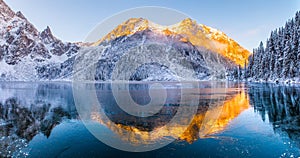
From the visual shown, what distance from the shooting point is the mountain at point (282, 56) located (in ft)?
241

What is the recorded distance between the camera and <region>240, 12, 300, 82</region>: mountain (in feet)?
241

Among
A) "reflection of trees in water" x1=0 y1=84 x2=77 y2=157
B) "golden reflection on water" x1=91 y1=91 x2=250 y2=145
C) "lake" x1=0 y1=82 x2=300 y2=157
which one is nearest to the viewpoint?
"lake" x1=0 y1=82 x2=300 y2=157

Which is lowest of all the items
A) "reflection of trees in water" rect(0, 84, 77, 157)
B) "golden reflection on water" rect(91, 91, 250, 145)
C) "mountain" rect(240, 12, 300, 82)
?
"reflection of trees in water" rect(0, 84, 77, 157)

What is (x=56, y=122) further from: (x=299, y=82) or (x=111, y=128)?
(x=299, y=82)

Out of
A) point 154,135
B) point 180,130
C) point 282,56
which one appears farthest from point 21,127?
point 282,56

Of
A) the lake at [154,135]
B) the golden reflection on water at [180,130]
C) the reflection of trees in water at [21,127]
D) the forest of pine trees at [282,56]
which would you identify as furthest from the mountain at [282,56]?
the reflection of trees in water at [21,127]

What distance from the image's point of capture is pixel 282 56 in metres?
82.3

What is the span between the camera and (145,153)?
533 inches

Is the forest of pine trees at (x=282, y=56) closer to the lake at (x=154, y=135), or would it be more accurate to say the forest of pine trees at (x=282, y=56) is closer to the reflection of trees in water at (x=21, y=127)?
the lake at (x=154, y=135)

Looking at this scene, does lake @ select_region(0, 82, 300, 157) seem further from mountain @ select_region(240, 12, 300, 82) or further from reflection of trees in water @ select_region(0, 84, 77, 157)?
mountain @ select_region(240, 12, 300, 82)

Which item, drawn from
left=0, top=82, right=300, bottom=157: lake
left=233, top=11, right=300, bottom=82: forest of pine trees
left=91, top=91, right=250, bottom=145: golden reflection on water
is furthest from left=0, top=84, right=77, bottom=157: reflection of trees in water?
left=233, top=11, right=300, bottom=82: forest of pine trees

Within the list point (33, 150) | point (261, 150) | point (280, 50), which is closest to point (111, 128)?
point (33, 150)

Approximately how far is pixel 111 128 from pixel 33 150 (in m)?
7.23

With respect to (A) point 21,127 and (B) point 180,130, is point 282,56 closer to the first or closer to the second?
(B) point 180,130
